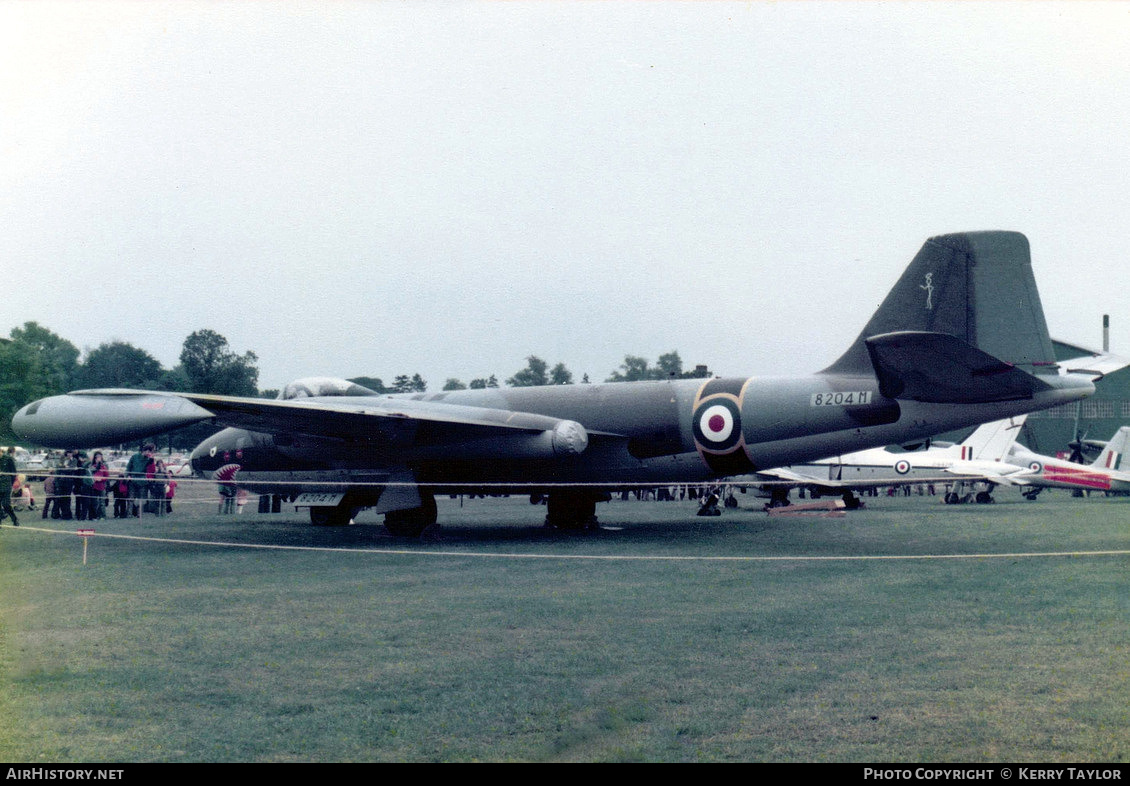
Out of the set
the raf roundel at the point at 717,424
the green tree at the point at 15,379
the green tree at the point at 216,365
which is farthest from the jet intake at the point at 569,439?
the green tree at the point at 216,365

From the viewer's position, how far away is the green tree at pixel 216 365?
21609 mm

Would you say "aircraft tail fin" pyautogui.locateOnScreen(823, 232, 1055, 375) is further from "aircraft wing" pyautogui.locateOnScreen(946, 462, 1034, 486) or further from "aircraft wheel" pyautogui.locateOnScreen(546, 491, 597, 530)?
"aircraft wing" pyautogui.locateOnScreen(946, 462, 1034, 486)

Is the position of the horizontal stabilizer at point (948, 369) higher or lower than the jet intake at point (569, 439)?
higher

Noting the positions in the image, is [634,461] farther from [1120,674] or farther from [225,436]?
[1120,674]

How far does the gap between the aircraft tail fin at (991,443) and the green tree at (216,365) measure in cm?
2414

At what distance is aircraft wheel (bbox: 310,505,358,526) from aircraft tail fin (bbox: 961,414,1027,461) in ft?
75.1

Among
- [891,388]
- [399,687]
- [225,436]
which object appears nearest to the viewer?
[399,687]

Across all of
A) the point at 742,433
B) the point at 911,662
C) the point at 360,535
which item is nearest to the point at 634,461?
the point at 742,433

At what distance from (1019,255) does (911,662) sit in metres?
7.65

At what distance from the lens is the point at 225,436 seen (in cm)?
1719

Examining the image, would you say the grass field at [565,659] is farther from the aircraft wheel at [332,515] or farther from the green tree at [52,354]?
Answer: the aircraft wheel at [332,515]

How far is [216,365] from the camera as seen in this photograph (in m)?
22.5

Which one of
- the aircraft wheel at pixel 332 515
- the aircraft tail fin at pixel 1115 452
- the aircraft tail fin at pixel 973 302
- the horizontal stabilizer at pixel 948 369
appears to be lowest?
the aircraft wheel at pixel 332 515

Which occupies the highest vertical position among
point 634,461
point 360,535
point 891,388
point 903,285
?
point 903,285
